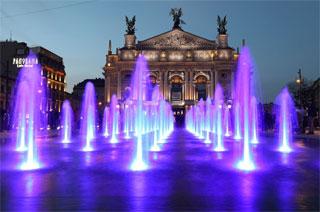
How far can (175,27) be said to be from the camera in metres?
74.4

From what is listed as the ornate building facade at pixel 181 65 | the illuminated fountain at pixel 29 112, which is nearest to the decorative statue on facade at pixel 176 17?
the ornate building facade at pixel 181 65

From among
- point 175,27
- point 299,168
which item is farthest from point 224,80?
point 299,168

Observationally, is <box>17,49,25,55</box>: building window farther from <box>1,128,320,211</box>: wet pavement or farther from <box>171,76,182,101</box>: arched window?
<box>1,128,320,211</box>: wet pavement

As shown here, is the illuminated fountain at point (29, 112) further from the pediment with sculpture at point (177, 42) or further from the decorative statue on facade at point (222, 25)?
the decorative statue on facade at point (222, 25)

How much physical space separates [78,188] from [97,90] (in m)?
106

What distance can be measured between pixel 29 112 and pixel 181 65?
57.2 m

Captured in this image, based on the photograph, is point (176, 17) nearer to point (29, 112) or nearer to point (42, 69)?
point (42, 69)

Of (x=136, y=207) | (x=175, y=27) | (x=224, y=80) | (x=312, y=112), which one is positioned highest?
(x=175, y=27)

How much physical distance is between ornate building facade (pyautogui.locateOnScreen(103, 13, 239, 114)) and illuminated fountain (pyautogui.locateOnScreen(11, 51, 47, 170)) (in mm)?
20636

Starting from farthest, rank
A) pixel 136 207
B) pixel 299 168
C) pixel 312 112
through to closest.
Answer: pixel 312 112, pixel 299 168, pixel 136 207

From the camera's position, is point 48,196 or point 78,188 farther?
point 78,188

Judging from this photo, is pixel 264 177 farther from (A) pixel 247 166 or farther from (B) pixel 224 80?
(B) pixel 224 80

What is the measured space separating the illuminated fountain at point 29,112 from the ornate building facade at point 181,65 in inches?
812

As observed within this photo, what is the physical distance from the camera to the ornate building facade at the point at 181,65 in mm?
70062
